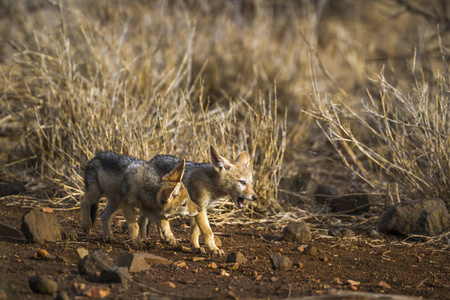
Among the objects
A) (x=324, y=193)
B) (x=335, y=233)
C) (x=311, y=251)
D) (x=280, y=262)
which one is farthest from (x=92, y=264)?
(x=324, y=193)

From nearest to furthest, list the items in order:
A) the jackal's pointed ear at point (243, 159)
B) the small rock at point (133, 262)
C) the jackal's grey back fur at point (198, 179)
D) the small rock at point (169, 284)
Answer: the small rock at point (169, 284) < the small rock at point (133, 262) < the jackal's grey back fur at point (198, 179) < the jackal's pointed ear at point (243, 159)

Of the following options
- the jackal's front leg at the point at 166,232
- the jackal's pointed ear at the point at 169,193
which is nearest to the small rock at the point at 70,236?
the jackal's front leg at the point at 166,232

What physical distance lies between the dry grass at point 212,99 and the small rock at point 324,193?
469 millimetres

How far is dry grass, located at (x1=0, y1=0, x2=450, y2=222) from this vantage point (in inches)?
297

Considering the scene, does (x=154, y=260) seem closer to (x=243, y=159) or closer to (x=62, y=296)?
(x=62, y=296)

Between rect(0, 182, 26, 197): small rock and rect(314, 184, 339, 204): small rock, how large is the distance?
3940 millimetres

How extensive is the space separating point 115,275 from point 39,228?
156 centimetres

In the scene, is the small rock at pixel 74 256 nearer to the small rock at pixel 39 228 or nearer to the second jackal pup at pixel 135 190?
the small rock at pixel 39 228

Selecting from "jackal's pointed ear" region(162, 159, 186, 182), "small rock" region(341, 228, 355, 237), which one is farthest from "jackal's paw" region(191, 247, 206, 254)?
"small rock" region(341, 228, 355, 237)

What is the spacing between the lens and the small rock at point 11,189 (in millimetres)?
8008

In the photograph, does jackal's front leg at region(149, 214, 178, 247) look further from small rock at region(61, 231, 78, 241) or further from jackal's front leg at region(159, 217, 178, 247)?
small rock at region(61, 231, 78, 241)

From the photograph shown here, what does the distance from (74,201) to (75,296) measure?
3669 mm

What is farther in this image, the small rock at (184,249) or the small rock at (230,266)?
the small rock at (184,249)

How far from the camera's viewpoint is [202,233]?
19.9 ft
